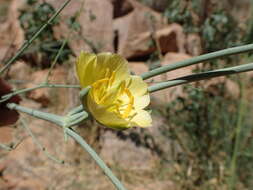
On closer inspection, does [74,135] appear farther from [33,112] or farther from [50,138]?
[50,138]

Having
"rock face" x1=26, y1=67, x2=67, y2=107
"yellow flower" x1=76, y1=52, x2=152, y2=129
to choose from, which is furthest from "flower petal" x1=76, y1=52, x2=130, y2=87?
"rock face" x1=26, y1=67, x2=67, y2=107

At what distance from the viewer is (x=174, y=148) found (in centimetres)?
244

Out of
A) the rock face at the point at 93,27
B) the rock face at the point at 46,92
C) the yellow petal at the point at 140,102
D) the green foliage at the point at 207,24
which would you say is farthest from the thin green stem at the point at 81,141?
the rock face at the point at 46,92

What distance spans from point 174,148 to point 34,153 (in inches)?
32.9

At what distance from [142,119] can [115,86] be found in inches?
2.6

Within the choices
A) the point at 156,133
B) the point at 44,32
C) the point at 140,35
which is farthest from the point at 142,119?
the point at 140,35

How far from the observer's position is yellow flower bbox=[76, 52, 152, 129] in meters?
0.63

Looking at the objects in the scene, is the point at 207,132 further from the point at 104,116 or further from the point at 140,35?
the point at 104,116

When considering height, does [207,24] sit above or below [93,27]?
above

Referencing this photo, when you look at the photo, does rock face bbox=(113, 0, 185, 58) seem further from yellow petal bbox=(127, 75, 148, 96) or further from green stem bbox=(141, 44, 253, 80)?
green stem bbox=(141, 44, 253, 80)

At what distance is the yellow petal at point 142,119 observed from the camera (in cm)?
62

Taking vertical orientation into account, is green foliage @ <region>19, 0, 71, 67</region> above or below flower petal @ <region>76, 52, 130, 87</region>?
below

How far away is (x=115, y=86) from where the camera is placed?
0.64m

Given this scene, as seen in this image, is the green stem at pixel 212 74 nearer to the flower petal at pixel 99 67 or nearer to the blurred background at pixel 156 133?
the flower petal at pixel 99 67
